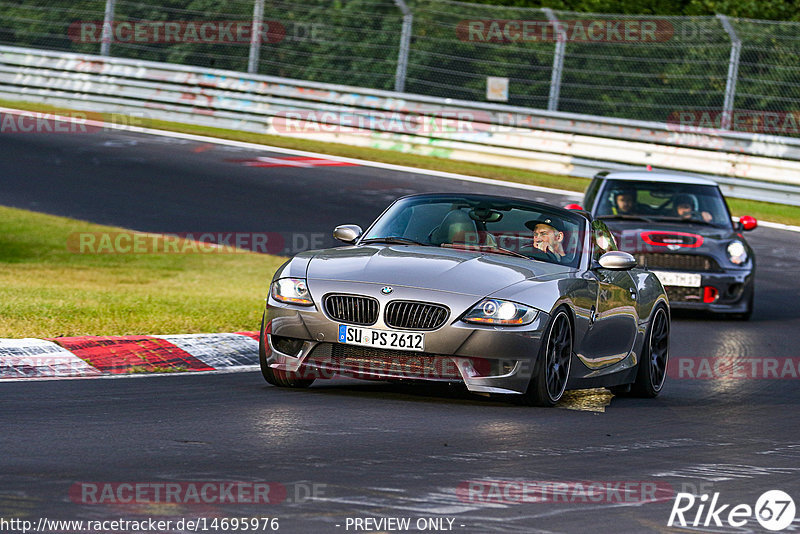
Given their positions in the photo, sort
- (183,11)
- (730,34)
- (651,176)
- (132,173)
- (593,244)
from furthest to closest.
Result: (183,11) < (730,34) < (132,173) < (651,176) < (593,244)

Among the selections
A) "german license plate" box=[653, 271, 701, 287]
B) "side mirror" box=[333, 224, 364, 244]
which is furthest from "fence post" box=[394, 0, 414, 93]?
"side mirror" box=[333, 224, 364, 244]

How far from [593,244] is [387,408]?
2.33 m

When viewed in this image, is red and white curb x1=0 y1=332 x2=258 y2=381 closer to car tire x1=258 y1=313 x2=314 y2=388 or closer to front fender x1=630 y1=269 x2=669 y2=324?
car tire x1=258 y1=313 x2=314 y2=388

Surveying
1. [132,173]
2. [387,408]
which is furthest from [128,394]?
[132,173]

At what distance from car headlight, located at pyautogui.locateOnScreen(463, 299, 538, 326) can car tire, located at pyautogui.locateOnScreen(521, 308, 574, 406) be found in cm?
20

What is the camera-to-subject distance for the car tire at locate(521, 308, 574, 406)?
8664 mm

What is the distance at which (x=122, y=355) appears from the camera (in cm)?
1021

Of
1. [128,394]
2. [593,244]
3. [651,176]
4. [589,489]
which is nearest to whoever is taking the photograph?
[589,489]

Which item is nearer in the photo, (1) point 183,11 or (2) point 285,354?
(2) point 285,354

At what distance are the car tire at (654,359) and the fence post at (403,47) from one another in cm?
1561

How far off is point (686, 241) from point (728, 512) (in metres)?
Answer: 9.77

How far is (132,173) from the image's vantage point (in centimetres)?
2202

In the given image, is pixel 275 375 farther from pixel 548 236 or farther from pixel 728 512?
pixel 728 512

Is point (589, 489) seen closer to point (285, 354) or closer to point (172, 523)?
point (172, 523)
